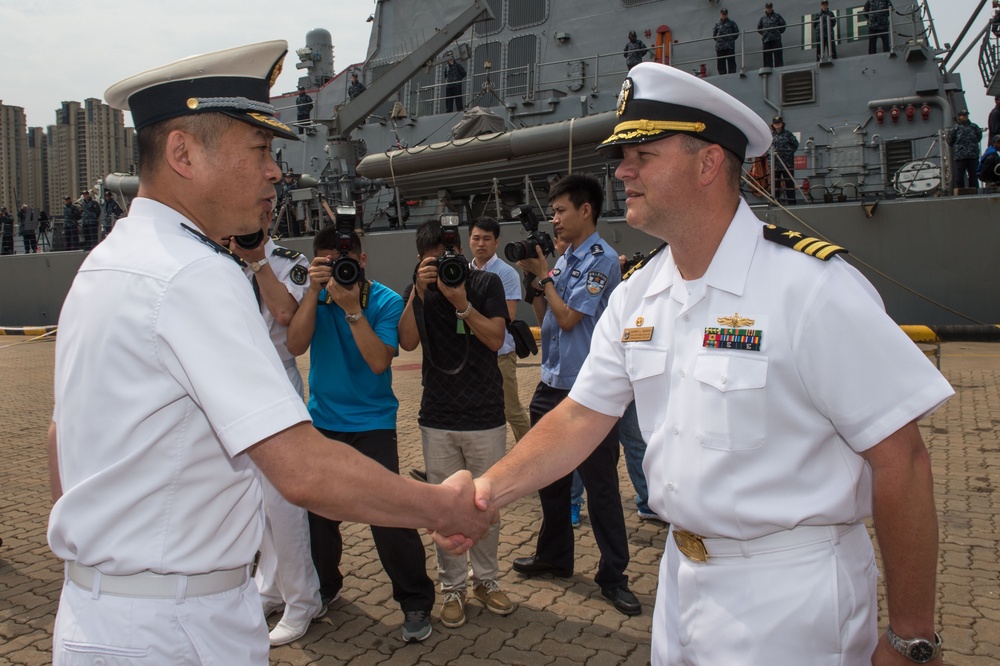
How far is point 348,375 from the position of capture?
364cm

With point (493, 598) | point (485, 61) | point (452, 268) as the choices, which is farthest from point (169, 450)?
point (485, 61)

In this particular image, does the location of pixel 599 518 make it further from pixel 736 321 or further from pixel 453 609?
pixel 736 321

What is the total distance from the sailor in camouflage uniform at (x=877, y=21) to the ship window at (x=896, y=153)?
178cm

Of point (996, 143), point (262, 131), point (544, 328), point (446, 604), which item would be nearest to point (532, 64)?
point (996, 143)

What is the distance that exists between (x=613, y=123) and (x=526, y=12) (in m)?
6.38

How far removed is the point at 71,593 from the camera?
1.52m

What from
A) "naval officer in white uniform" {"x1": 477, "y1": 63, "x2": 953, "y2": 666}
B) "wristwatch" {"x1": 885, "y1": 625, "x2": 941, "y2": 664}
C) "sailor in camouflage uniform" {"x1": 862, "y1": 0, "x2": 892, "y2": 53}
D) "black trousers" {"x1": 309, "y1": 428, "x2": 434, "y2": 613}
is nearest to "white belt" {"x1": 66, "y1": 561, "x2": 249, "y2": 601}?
"naval officer in white uniform" {"x1": 477, "y1": 63, "x2": 953, "y2": 666}

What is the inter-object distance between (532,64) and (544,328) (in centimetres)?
1293

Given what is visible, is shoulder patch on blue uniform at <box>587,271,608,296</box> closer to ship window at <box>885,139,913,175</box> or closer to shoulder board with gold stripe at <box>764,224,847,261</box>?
shoulder board with gold stripe at <box>764,224,847,261</box>

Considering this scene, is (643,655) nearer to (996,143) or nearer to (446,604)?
(446,604)

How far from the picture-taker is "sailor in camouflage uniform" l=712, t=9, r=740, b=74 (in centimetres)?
1353

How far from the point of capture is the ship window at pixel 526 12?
52.9 feet

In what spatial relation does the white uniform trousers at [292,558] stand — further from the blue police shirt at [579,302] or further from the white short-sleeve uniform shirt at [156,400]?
the white short-sleeve uniform shirt at [156,400]

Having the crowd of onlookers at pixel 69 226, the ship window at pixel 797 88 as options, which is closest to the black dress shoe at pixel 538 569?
the ship window at pixel 797 88
